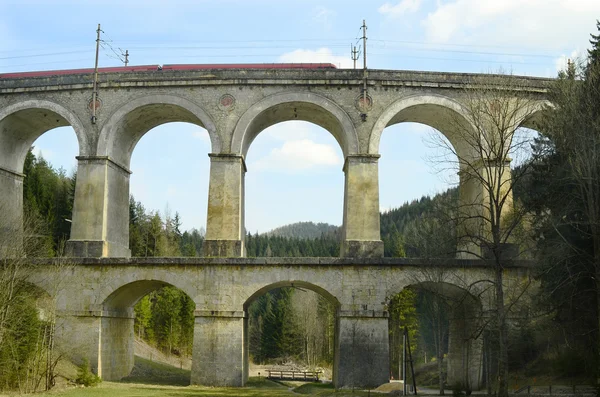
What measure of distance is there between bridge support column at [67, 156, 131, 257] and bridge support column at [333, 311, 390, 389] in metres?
10.2

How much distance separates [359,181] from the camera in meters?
27.3

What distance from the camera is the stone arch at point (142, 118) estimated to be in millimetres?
28094

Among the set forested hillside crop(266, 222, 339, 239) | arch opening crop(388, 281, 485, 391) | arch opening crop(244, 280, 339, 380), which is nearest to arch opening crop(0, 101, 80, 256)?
arch opening crop(388, 281, 485, 391)

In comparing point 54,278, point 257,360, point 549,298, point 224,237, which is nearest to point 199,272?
point 224,237

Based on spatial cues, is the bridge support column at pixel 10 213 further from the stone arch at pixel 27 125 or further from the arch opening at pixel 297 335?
the arch opening at pixel 297 335

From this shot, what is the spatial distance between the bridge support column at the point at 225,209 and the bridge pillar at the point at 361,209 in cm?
440

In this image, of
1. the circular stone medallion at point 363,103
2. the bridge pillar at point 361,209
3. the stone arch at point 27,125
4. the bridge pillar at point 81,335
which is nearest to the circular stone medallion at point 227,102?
the circular stone medallion at point 363,103

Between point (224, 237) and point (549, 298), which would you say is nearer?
point (549, 298)

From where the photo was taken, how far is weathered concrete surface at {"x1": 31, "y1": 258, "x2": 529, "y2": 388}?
25.3 meters

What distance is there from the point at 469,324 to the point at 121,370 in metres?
14.6

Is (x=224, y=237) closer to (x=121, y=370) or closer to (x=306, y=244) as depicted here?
(x=121, y=370)

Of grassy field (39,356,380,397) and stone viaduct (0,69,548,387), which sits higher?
stone viaduct (0,69,548,387)

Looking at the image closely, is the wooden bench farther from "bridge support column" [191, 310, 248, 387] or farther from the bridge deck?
the bridge deck

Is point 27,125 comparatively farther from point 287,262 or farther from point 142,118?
point 287,262
